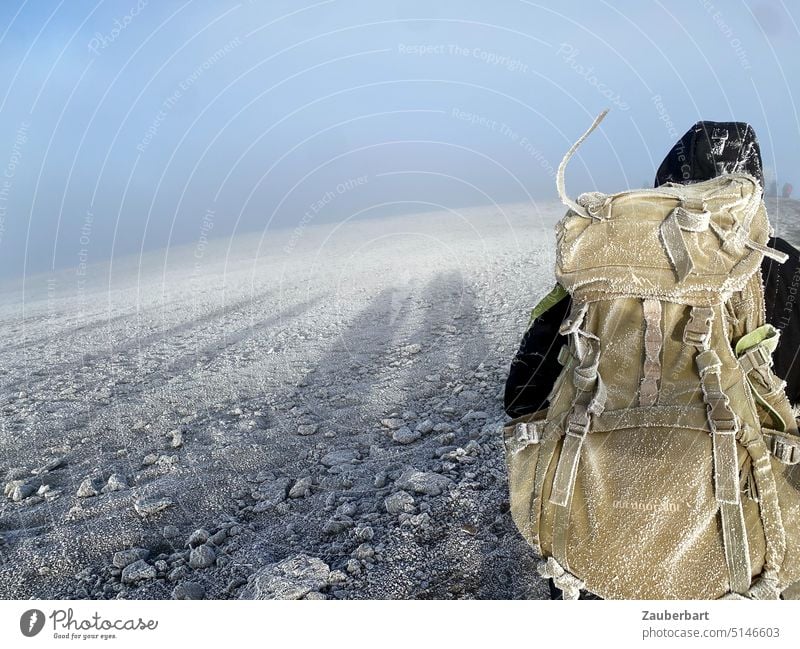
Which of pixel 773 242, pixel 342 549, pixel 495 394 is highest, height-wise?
pixel 773 242

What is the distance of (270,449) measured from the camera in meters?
4.43

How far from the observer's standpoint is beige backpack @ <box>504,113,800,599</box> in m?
1.60

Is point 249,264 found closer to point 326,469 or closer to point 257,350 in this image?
point 257,350

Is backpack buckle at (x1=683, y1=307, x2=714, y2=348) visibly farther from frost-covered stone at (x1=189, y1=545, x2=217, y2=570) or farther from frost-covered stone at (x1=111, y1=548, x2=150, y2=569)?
frost-covered stone at (x1=111, y1=548, x2=150, y2=569)

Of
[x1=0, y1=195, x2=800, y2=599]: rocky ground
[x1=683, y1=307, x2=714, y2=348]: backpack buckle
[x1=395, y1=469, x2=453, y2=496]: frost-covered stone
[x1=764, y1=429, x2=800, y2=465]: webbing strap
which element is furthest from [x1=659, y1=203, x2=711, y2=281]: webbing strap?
[x1=395, y1=469, x2=453, y2=496]: frost-covered stone

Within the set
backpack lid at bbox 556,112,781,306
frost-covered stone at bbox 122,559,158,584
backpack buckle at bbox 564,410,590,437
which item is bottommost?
frost-covered stone at bbox 122,559,158,584

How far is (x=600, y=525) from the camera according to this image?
169 cm

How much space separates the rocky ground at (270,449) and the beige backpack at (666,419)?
3.53 feet

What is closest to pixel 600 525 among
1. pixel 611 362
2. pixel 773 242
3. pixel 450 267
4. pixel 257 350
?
pixel 611 362

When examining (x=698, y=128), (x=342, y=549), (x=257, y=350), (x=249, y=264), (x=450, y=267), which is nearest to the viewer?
(x=698, y=128)

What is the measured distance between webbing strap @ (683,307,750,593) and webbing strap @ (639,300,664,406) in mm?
127

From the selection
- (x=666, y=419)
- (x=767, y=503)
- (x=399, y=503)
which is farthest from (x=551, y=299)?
(x=399, y=503)

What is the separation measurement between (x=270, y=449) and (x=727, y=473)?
3.54 meters
